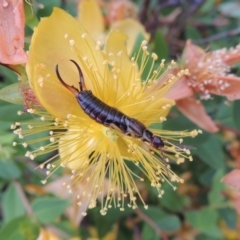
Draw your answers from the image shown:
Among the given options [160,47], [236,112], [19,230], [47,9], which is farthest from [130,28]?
[19,230]

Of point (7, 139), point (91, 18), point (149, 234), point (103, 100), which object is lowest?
point (149, 234)

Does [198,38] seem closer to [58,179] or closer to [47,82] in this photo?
[58,179]

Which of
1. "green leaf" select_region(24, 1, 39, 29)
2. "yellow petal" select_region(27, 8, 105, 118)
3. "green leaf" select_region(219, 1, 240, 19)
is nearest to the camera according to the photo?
"yellow petal" select_region(27, 8, 105, 118)

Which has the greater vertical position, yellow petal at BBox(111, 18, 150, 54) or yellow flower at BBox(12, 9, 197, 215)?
yellow petal at BBox(111, 18, 150, 54)

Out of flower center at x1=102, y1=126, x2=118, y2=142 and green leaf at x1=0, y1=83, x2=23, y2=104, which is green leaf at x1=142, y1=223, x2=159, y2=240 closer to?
flower center at x1=102, y1=126, x2=118, y2=142

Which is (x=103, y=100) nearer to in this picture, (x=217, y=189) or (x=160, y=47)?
(x=160, y=47)

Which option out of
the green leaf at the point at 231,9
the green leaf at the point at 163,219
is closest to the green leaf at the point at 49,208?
the green leaf at the point at 163,219

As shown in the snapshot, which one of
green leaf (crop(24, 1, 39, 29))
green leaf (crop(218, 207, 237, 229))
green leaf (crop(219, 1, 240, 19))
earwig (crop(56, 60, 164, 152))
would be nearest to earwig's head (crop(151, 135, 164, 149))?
earwig (crop(56, 60, 164, 152))

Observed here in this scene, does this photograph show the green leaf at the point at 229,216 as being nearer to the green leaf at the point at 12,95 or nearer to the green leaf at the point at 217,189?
the green leaf at the point at 217,189
